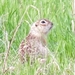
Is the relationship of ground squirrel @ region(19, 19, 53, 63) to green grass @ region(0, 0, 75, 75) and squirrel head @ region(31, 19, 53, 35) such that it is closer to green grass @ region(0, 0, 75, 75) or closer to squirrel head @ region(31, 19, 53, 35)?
squirrel head @ region(31, 19, 53, 35)

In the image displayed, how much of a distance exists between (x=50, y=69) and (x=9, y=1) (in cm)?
262

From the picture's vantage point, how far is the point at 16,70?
5.16 meters

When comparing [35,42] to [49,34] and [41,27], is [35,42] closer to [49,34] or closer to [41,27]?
[41,27]

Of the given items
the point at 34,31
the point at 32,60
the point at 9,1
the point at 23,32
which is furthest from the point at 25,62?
the point at 9,1

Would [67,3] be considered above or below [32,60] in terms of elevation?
above

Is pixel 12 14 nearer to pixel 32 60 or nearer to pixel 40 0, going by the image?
pixel 40 0

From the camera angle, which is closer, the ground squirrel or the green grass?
the green grass

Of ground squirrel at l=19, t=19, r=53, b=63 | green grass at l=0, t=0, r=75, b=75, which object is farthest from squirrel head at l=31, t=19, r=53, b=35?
green grass at l=0, t=0, r=75, b=75

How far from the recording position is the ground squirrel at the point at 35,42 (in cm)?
584

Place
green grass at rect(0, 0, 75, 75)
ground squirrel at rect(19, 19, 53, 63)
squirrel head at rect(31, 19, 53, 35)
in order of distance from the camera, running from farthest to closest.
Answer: squirrel head at rect(31, 19, 53, 35) < ground squirrel at rect(19, 19, 53, 63) < green grass at rect(0, 0, 75, 75)

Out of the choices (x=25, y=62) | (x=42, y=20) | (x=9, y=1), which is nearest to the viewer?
(x=25, y=62)

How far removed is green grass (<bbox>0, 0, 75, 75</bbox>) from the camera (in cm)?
533

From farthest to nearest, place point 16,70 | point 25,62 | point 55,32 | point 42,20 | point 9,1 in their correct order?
point 9,1, point 55,32, point 42,20, point 25,62, point 16,70

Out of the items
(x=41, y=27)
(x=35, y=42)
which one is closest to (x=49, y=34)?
(x=41, y=27)
